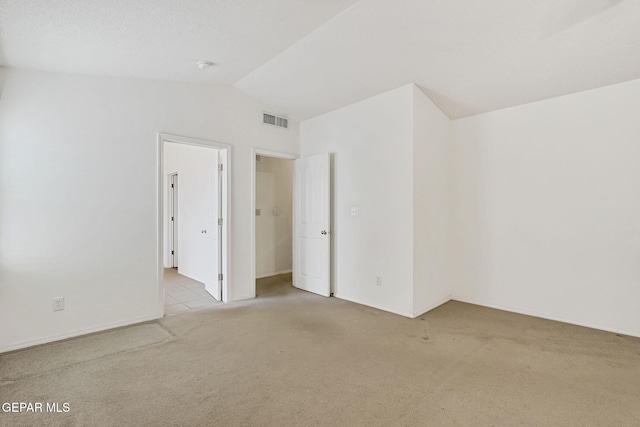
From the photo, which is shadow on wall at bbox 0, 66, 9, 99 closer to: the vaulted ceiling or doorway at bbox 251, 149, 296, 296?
the vaulted ceiling

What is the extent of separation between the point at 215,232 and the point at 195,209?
1373 mm

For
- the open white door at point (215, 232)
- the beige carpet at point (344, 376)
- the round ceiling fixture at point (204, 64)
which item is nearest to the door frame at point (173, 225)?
the open white door at point (215, 232)

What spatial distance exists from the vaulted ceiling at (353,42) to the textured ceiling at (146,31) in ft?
0.03

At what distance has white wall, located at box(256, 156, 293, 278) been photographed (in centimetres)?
582

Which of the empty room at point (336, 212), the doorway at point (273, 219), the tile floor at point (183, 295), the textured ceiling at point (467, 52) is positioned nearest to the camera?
the empty room at point (336, 212)

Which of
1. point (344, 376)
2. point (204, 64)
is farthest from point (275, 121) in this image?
point (344, 376)

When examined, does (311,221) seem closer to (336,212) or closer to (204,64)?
(336,212)

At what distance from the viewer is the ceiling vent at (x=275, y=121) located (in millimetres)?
4652

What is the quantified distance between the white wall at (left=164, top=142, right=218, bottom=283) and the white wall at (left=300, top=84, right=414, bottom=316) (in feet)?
5.51

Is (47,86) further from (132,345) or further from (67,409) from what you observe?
(67,409)

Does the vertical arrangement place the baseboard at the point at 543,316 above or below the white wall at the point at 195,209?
below

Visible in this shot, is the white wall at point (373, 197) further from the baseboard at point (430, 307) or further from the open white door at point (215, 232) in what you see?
the open white door at point (215, 232)

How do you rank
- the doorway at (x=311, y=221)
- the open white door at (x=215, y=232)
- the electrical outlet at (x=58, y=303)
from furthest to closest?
1. the doorway at (x=311, y=221)
2. the open white door at (x=215, y=232)
3. the electrical outlet at (x=58, y=303)

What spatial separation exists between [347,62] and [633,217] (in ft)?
10.9
